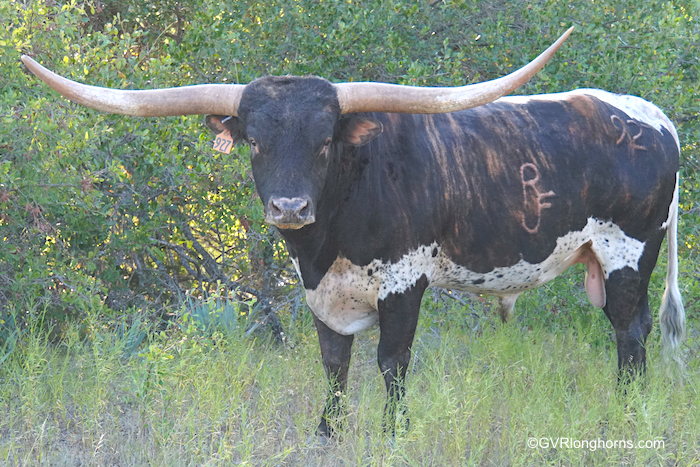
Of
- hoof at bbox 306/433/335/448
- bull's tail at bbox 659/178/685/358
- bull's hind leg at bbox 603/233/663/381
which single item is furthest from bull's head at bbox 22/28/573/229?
bull's tail at bbox 659/178/685/358

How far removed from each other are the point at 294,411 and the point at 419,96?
1868 millimetres

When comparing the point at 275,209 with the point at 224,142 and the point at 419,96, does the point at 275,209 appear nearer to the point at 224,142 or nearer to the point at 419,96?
the point at 224,142

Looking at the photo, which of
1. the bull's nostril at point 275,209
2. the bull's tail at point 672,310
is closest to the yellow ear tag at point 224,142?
the bull's nostril at point 275,209

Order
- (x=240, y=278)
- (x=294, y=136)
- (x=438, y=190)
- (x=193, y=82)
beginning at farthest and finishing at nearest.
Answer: (x=240, y=278) < (x=193, y=82) < (x=438, y=190) < (x=294, y=136)

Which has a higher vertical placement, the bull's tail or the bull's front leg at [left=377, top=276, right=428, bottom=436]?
the bull's front leg at [left=377, top=276, right=428, bottom=436]

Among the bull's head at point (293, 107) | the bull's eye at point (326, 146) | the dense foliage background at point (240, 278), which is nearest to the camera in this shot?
the bull's head at point (293, 107)

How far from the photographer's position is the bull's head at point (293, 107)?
3473 millimetres

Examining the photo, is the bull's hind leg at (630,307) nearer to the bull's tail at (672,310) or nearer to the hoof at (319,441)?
the bull's tail at (672,310)

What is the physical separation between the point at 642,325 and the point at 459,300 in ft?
4.76

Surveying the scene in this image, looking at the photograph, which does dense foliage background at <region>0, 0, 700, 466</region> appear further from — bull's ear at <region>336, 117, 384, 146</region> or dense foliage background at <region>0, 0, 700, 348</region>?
bull's ear at <region>336, 117, 384, 146</region>

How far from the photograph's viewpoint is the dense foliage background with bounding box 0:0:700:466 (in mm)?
3709

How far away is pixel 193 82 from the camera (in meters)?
5.73

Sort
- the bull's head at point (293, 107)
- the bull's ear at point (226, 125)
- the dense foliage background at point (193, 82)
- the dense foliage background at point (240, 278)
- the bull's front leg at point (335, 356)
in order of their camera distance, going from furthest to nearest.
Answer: the dense foliage background at point (193, 82), the bull's front leg at point (335, 356), the bull's ear at point (226, 125), the dense foliage background at point (240, 278), the bull's head at point (293, 107)

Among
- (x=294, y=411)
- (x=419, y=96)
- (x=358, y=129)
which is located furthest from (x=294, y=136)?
(x=294, y=411)
